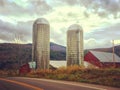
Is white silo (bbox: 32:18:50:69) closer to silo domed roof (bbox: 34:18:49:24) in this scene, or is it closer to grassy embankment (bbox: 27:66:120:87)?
silo domed roof (bbox: 34:18:49:24)

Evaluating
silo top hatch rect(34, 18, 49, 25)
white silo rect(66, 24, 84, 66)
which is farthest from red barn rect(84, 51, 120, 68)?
silo top hatch rect(34, 18, 49, 25)

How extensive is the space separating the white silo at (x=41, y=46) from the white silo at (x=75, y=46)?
4879 millimetres

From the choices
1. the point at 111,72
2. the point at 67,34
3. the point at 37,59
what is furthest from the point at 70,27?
the point at 111,72

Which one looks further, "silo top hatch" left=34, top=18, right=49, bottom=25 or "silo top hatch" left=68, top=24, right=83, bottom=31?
→ "silo top hatch" left=34, top=18, right=49, bottom=25

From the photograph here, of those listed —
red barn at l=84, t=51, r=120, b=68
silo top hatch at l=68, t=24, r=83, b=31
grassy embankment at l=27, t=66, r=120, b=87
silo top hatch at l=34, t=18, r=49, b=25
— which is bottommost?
grassy embankment at l=27, t=66, r=120, b=87

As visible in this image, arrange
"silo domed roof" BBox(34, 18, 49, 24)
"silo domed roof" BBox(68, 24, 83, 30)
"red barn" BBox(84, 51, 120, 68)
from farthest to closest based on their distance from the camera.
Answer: "red barn" BBox(84, 51, 120, 68) < "silo domed roof" BBox(34, 18, 49, 24) < "silo domed roof" BBox(68, 24, 83, 30)

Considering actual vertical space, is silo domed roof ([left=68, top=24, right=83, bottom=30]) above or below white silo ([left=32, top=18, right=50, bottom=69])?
above

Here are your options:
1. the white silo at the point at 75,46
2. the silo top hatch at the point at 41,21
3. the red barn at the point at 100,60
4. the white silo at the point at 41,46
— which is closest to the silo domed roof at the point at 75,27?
the white silo at the point at 75,46

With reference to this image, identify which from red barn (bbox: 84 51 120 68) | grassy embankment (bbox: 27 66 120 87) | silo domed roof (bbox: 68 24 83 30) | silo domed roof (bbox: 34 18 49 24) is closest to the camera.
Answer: grassy embankment (bbox: 27 66 120 87)

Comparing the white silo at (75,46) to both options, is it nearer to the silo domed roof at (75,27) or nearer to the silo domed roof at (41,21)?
the silo domed roof at (75,27)

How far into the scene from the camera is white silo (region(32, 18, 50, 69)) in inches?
2221

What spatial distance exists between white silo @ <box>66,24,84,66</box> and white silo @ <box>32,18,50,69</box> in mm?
4879

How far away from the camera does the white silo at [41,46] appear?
56.4 meters

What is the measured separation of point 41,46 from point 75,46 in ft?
23.1
